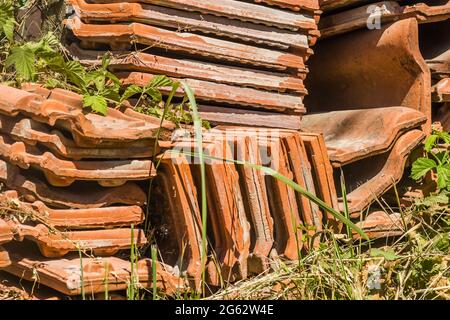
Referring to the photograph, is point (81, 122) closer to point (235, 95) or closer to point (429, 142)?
point (235, 95)

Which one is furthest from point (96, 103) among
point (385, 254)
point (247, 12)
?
point (385, 254)

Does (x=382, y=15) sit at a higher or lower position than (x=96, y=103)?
higher

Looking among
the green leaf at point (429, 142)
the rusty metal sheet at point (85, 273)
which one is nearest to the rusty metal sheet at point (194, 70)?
the green leaf at point (429, 142)

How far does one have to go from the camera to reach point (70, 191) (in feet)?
11.4

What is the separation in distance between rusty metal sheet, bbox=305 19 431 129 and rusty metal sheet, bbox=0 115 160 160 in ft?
6.31

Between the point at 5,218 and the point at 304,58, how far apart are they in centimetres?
213

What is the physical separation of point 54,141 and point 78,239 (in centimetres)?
43

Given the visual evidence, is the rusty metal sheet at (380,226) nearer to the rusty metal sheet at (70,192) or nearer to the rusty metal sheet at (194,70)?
the rusty metal sheet at (194,70)

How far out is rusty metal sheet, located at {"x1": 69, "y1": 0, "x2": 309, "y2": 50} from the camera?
414 cm

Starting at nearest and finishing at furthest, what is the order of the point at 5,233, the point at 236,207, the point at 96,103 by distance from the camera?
the point at 5,233 → the point at 96,103 → the point at 236,207

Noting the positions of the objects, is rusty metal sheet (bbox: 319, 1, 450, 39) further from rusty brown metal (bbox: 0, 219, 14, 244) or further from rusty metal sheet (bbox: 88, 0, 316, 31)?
rusty brown metal (bbox: 0, 219, 14, 244)

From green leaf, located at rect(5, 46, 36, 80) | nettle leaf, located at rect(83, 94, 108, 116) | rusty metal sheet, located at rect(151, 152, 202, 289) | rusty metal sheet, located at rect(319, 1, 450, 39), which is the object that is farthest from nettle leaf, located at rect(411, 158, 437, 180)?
green leaf, located at rect(5, 46, 36, 80)

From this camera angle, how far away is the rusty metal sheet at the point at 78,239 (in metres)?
3.29

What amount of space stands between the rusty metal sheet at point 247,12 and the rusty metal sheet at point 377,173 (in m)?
0.87
